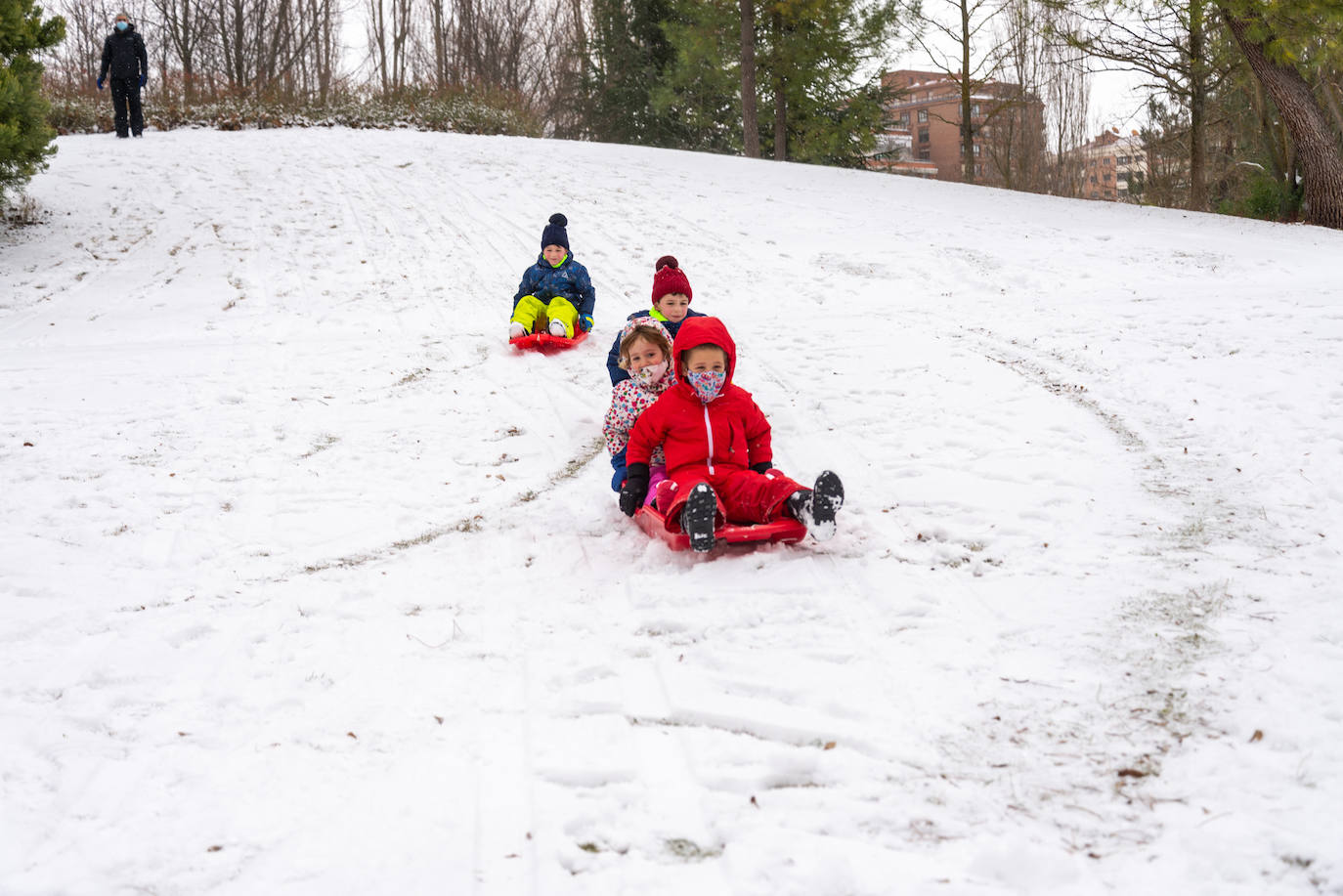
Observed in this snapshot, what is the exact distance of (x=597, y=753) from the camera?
2.55 metres

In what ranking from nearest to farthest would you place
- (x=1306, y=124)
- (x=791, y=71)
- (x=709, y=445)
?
(x=709, y=445) < (x=1306, y=124) < (x=791, y=71)

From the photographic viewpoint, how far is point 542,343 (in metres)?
7.30

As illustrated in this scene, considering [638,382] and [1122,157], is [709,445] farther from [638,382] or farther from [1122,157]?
[1122,157]

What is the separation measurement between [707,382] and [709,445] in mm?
278

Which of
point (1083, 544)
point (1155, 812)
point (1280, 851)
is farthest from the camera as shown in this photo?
point (1083, 544)

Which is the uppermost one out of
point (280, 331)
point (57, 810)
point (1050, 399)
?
point (280, 331)

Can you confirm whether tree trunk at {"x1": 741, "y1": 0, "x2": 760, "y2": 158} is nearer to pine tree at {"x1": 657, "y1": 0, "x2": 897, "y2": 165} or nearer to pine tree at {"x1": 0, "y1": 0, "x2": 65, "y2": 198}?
pine tree at {"x1": 657, "y1": 0, "x2": 897, "y2": 165}

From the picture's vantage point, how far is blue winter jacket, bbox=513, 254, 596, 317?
7.51m

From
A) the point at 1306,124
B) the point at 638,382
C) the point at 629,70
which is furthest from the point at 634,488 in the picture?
the point at 629,70

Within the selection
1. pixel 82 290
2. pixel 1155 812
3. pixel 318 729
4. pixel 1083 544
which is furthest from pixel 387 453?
pixel 82 290

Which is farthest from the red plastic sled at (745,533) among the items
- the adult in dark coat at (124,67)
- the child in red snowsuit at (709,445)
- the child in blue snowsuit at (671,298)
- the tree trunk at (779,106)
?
the tree trunk at (779,106)

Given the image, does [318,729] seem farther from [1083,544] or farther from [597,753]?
[1083,544]

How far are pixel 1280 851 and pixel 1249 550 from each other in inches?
74.4

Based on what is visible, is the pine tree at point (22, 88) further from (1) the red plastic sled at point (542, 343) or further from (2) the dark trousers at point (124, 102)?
(1) the red plastic sled at point (542, 343)
